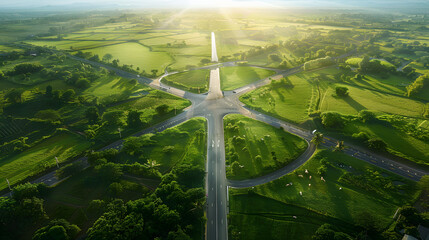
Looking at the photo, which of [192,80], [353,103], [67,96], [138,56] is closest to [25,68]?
[67,96]

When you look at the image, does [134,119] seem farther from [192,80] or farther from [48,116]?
[192,80]

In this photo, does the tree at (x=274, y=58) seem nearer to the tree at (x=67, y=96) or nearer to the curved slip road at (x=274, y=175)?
the curved slip road at (x=274, y=175)

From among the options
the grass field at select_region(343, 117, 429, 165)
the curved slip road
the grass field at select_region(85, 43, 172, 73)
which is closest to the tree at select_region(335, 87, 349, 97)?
the grass field at select_region(343, 117, 429, 165)

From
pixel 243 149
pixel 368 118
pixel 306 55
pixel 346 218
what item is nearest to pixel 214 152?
pixel 243 149

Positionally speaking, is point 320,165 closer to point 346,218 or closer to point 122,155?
point 346,218

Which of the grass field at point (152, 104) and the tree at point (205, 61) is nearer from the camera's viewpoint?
the grass field at point (152, 104)

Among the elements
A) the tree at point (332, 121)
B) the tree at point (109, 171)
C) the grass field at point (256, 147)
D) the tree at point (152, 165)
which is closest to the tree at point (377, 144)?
the tree at point (332, 121)
